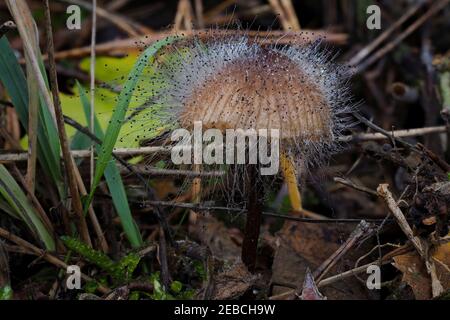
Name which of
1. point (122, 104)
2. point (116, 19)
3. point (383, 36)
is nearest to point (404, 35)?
point (383, 36)

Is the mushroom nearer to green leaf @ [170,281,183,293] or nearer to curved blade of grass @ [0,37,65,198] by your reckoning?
green leaf @ [170,281,183,293]

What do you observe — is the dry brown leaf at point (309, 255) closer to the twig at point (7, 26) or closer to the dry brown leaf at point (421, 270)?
the dry brown leaf at point (421, 270)

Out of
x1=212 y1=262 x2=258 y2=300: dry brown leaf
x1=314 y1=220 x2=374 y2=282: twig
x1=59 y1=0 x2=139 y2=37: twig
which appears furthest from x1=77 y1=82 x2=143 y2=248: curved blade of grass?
x1=59 y1=0 x2=139 y2=37: twig

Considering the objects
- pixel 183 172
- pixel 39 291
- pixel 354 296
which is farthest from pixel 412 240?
pixel 39 291

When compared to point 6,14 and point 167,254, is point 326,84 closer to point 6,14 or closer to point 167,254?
point 167,254

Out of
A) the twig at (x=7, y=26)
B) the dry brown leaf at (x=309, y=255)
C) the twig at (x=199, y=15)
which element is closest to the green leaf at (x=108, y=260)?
the dry brown leaf at (x=309, y=255)

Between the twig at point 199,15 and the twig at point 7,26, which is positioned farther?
the twig at point 199,15
